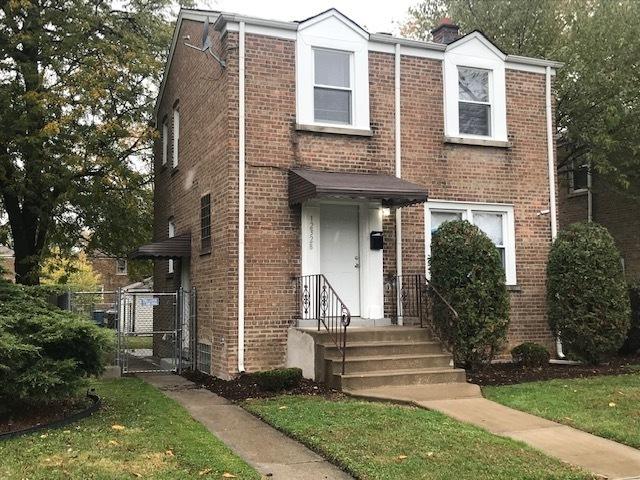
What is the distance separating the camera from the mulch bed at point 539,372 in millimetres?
10273

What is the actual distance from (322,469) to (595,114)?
14135 mm

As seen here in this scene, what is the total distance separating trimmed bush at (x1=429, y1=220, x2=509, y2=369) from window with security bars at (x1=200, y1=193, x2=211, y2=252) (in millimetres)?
4178

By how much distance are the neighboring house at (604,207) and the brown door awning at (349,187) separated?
930cm

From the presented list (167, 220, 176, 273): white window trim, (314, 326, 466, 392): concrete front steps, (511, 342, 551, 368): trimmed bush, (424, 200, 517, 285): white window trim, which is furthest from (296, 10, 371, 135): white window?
(167, 220, 176, 273): white window trim

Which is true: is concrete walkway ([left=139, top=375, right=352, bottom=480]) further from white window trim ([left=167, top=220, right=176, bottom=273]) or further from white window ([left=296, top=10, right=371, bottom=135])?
white window trim ([left=167, top=220, right=176, bottom=273])

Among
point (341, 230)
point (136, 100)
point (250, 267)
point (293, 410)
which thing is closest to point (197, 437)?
point (293, 410)

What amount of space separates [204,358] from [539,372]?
19.3 ft

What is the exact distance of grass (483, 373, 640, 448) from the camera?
713 centimetres

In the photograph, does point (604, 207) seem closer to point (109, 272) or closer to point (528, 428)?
point (528, 428)

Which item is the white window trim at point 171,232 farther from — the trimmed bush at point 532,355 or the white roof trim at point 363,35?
the trimmed bush at point 532,355

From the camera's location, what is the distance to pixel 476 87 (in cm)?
1295

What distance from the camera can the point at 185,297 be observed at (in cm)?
1330

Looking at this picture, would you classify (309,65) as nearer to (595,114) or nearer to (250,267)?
(250,267)

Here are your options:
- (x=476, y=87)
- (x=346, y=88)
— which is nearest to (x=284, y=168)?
(x=346, y=88)
